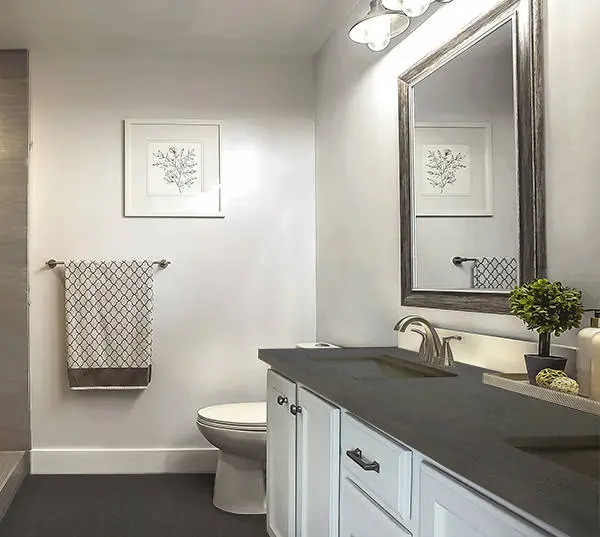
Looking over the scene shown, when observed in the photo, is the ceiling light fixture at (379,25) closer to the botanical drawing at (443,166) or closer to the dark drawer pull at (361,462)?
the botanical drawing at (443,166)

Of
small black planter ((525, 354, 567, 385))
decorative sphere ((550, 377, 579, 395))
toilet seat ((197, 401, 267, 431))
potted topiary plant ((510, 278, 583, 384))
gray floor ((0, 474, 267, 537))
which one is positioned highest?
potted topiary plant ((510, 278, 583, 384))

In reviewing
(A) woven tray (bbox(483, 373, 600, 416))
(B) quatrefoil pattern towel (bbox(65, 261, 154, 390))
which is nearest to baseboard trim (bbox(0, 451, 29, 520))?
Answer: (B) quatrefoil pattern towel (bbox(65, 261, 154, 390))

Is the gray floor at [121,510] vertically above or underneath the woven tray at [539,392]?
underneath

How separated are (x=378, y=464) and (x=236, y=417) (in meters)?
1.81

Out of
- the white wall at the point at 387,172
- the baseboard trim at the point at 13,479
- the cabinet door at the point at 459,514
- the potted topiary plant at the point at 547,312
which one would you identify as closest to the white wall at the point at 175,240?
the baseboard trim at the point at 13,479

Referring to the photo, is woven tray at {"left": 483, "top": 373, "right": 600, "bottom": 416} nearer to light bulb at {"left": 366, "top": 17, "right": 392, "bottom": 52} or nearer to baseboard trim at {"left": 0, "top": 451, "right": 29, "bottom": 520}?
light bulb at {"left": 366, "top": 17, "right": 392, "bottom": 52}

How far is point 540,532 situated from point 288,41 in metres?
3.34

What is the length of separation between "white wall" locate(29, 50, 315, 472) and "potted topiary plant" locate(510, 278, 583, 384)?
243cm

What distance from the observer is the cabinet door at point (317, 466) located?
192 cm

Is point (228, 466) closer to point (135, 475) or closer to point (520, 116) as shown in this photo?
point (135, 475)

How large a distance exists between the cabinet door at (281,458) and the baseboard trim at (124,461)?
131 centimetres

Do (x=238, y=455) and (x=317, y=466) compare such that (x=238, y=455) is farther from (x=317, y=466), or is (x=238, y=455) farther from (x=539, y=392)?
(x=539, y=392)

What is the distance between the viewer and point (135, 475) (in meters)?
3.98

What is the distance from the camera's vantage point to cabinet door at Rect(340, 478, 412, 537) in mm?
1507
